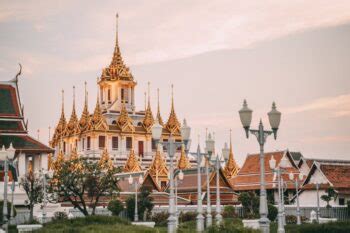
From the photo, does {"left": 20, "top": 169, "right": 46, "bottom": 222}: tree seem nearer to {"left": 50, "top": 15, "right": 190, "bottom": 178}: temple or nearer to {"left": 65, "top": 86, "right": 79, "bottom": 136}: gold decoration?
{"left": 50, "top": 15, "right": 190, "bottom": 178}: temple

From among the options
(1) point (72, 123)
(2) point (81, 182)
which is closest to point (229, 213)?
(2) point (81, 182)

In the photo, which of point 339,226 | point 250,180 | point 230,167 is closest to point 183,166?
point 230,167

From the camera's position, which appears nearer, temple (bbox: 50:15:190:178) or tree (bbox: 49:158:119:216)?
tree (bbox: 49:158:119:216)

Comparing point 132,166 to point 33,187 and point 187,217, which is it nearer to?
point 33,187

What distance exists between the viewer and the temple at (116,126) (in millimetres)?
86000

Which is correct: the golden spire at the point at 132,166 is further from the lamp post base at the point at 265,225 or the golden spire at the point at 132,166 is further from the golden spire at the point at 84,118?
the lamp post base at the point at 265,225

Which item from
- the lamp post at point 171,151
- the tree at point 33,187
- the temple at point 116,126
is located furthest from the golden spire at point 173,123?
the lamp post at point 171,151

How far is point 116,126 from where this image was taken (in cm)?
8806

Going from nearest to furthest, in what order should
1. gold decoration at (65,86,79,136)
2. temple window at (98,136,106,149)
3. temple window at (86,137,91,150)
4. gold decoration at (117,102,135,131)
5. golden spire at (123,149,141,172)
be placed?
golden spire at (123,149,141,172), temple window at (98,136,106,149), temple window at (86,137,91,150), gold decoration at (117,102,135,131), gold decoration at (65,86,79,136)

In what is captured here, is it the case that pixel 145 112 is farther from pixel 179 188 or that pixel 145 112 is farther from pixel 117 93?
pixel 179 188

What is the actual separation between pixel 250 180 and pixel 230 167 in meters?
24.8

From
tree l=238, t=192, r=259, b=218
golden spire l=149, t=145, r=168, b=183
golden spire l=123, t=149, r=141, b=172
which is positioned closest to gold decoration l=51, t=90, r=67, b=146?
golden spire l=123, t=149, r=141, b=172

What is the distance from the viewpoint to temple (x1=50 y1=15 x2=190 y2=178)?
8600cm

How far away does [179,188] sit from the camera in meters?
50.6
